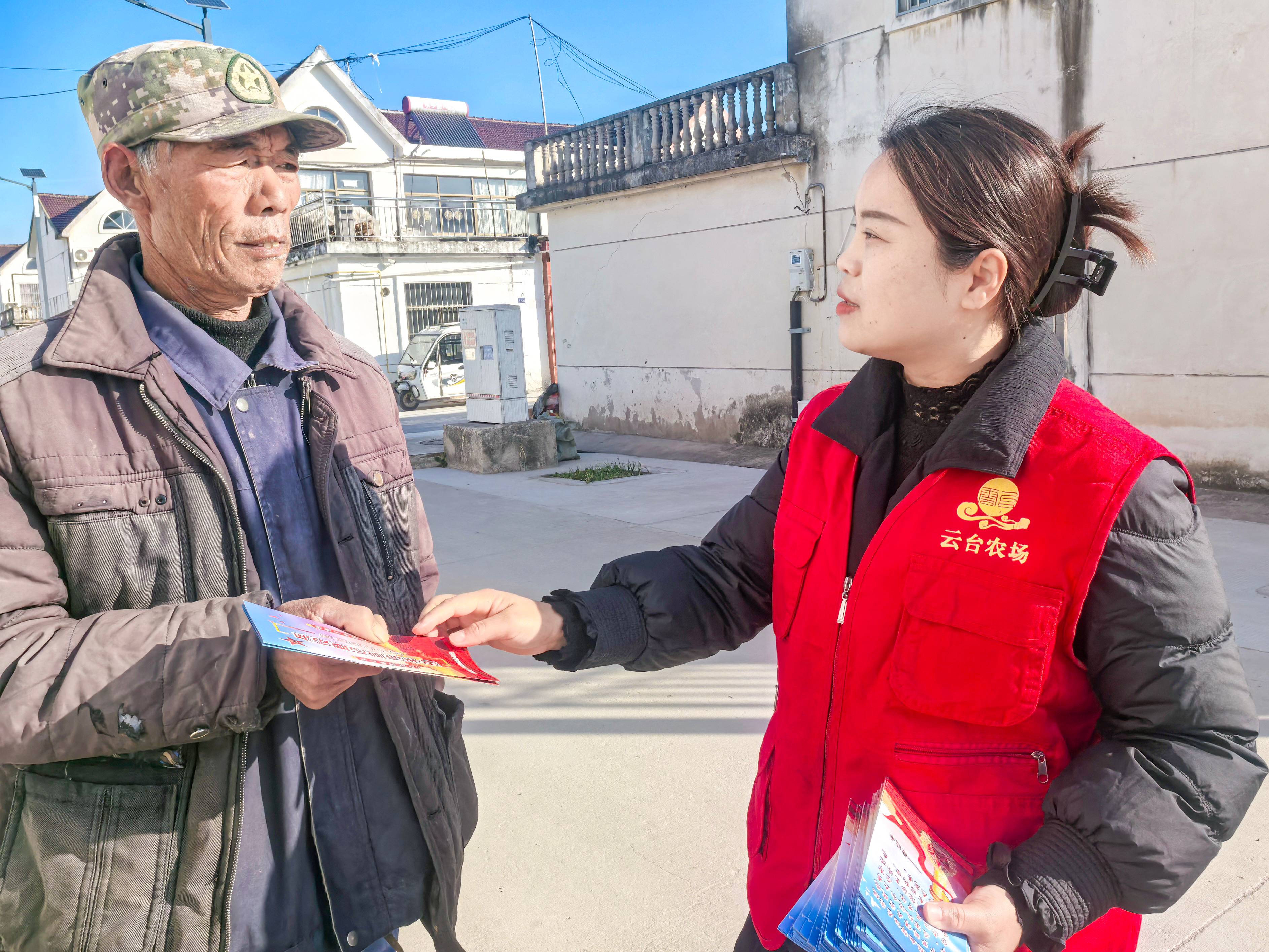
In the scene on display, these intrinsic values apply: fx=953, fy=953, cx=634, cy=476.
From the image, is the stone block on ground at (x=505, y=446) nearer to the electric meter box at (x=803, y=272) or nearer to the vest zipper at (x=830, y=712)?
the electric meter box at (x=803, y=272)

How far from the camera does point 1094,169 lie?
8.05 meters

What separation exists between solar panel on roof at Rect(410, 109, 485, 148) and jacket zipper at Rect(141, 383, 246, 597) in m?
29.3

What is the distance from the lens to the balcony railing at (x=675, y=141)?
1070 cm

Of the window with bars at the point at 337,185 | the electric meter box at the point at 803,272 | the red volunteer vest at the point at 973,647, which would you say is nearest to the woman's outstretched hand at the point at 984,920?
the red volunteer vest at the point at 973,647

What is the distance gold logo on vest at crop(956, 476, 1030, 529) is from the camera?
4.26 feet

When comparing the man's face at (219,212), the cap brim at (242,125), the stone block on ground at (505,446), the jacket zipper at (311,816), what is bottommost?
the stone block on ground at (505,446)

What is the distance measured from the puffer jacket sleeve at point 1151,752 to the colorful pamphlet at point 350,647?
0.82 meters

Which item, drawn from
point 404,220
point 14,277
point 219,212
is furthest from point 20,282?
point 219,212

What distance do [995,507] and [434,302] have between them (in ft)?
78.4

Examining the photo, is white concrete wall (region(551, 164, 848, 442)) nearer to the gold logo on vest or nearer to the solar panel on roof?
the gold logo on vest

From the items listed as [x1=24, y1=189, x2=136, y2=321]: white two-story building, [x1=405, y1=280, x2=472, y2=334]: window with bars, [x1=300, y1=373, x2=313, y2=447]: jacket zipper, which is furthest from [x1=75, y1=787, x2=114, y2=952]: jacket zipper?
Result: [x1=24, y1=189, x2=136, y2=321]: white two-story building

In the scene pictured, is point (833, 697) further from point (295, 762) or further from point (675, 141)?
point (675, 141)

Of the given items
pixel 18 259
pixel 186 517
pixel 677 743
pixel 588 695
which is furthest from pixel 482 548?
pixel 18 259

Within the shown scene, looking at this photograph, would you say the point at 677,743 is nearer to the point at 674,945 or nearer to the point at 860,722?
the point at 674,945
